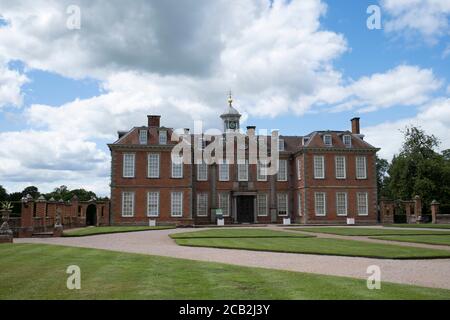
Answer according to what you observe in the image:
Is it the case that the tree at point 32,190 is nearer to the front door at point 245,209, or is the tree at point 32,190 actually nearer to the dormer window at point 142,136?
the dormer window at point 142,136

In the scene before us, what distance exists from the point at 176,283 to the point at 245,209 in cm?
3528

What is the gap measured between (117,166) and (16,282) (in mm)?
31360

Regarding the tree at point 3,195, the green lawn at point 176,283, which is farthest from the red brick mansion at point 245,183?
the green lawn at point 176,283

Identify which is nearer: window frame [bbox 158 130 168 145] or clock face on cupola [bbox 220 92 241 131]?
window frame [bbox 158 130 168 145]

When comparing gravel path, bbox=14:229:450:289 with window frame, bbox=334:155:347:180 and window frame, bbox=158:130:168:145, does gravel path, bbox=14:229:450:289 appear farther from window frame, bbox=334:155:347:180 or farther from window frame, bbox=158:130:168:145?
window frame, bbox=334:155:347:180

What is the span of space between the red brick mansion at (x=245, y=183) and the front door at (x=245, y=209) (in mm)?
94

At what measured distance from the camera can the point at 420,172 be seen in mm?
50750

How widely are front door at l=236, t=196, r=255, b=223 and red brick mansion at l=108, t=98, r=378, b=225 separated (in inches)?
3.7

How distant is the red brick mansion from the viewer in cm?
4034

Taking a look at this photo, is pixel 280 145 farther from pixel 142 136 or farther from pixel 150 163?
pixel 142 136

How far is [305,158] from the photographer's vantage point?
4222cm

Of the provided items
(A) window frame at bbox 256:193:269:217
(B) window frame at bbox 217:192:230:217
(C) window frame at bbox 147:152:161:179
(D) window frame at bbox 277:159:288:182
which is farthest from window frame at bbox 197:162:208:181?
(D) window frame at bbox 277:159:288:182

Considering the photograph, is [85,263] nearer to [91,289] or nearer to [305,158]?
[91,289]

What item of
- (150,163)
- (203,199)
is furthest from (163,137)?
(203,199)
